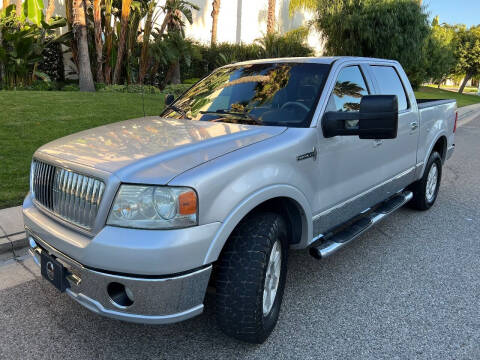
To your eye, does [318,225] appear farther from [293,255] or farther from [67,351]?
[67,351]

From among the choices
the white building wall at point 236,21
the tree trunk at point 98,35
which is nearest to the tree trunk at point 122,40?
the tree trunk at point 98,35

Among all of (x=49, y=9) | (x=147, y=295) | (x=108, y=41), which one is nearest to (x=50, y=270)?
(x=147, y=295)

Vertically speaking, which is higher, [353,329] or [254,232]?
[254,232]

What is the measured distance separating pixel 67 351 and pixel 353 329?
1859 millimetres

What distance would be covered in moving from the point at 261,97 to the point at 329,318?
1.76 m

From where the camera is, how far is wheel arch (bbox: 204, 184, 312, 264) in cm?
228

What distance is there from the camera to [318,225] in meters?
3.16

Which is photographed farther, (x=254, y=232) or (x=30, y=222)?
(x=30, y=222)

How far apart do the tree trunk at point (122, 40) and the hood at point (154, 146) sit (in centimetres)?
1282

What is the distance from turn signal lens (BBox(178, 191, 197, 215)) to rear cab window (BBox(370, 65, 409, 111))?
262 centimetres

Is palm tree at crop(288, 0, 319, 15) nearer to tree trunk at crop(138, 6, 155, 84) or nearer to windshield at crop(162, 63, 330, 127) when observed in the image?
tree trunk at crop(138, 6, 155, 84)

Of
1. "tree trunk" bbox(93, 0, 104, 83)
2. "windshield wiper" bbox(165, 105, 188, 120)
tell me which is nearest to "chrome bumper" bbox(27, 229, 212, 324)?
"windshield wiper" bbox(165, 105, 188, 120)

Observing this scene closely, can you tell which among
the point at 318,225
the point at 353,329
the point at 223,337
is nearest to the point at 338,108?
the point at 318,225

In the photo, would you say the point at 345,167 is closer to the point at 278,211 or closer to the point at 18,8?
the point at 278,211
